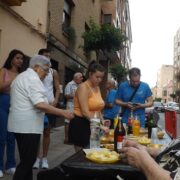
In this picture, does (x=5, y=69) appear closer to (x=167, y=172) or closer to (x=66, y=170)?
(x=66, y=170)

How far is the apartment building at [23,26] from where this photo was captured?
30.3 ft

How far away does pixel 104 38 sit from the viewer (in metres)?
16.3

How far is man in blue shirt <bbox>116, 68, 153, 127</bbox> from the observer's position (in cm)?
635

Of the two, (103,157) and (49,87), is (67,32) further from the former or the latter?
(103,157)

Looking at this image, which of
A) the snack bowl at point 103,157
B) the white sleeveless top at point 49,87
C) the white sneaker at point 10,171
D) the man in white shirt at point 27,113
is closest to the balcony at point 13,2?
the white sleeveless top at point 49,87

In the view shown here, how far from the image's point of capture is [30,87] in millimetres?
A: 4480

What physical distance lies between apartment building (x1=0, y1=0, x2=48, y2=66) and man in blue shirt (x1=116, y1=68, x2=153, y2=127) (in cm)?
356

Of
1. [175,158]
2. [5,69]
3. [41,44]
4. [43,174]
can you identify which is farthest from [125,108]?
[41,44]

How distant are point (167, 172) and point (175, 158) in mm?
168

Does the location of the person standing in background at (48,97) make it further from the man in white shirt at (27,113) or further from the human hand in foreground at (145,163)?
the human hand in foreground at (145,163)

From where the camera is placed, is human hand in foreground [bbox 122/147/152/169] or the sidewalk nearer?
human hand in foreground [bbox 122/147/152/169]

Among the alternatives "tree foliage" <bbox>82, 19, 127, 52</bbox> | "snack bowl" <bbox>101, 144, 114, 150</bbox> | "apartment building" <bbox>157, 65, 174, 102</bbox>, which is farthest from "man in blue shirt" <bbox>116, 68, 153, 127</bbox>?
"apartment building" <bbox>157, 65, 174, 102</bbox>

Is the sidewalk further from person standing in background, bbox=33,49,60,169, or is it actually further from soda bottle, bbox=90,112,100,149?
soda bottle, bbox=90,112,100,149

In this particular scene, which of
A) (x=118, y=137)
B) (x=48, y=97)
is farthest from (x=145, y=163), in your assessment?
(x=48, y=97)
